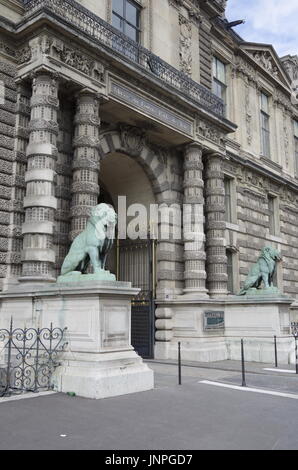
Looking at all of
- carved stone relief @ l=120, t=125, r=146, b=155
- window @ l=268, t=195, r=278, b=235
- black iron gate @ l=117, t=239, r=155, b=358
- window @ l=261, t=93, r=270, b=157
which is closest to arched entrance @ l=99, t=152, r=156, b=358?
black iron gate @ l=117, t=239, r=155, b=358

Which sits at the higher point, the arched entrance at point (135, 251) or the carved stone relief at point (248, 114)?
the carved stone relief at point (248, 114)

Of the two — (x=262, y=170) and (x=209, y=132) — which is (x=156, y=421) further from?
(x=262, y=170)

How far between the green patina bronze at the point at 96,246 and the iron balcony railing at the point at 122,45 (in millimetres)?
6205

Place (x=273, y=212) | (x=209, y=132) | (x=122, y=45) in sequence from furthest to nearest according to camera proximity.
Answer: (x=273, y=212)
(x=209, y=132)
(x=122, y=45)

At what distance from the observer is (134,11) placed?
17.9 m

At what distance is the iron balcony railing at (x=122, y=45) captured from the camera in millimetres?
13336

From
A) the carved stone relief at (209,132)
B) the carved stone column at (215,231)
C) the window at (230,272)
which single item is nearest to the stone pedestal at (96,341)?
the carved stone column at (215,231)

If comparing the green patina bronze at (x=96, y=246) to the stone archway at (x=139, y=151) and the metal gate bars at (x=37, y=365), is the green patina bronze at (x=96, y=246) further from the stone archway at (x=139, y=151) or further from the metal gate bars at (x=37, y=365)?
the stone archway at (x=139, y=151)

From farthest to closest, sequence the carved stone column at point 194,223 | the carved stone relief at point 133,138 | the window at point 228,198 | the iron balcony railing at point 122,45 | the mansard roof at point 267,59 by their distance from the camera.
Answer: the mansard roof at point 267,59
the window at point 228,198
the carved stone column at point 194,223
the carved stone relief at point 133,138
the iron balcony railing at point 122,45

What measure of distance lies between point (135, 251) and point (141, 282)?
1.20 metres

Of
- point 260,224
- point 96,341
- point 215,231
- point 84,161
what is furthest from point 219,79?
point 96,341

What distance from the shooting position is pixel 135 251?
1788cm
